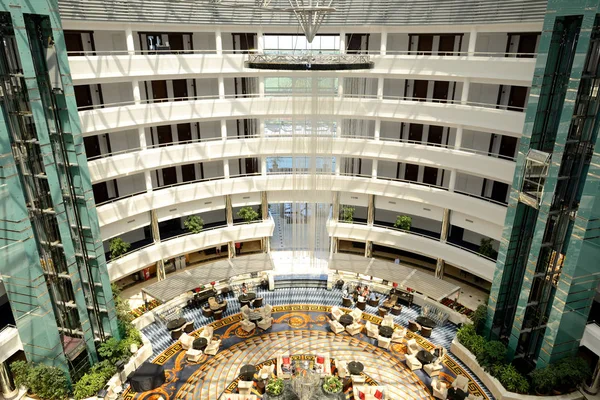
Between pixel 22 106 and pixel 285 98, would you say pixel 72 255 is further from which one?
pixel 285 98

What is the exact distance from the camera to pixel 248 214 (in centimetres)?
3180

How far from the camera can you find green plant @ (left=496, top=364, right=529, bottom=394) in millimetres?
19869

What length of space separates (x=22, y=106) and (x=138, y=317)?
554 inches

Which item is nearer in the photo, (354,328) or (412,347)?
(412,347)

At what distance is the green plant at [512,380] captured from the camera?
19.9 metres

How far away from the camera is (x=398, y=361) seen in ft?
76.2

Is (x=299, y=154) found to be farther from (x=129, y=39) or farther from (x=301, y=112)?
(x=129, y=39)

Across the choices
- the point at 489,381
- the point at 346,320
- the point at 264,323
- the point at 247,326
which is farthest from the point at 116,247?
the point at 489,381

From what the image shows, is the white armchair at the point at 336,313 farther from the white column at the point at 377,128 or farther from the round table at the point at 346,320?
the white column at the point at 377,128

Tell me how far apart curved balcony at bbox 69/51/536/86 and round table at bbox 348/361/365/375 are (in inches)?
621

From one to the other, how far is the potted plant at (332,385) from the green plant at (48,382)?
12136 mm

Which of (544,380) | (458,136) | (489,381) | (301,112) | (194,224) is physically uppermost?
(301,112)

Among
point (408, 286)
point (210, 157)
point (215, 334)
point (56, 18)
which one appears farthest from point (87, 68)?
point (408, 286)

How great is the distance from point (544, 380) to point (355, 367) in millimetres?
8590
